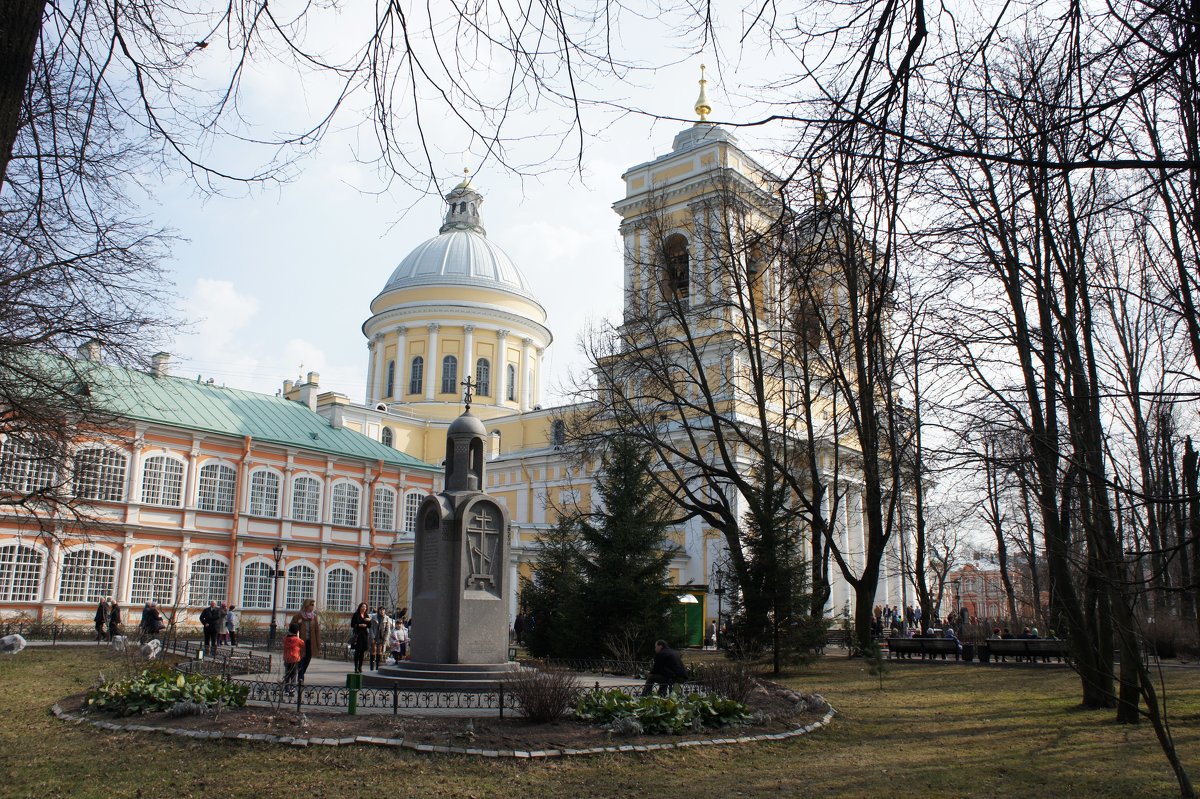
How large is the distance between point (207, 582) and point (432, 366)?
84.2 ft

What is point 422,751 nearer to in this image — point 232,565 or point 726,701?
point 726,701

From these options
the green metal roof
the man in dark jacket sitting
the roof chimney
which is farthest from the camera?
the green metal roof

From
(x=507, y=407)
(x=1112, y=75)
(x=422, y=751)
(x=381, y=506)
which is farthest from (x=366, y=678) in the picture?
(x=507, y=407)

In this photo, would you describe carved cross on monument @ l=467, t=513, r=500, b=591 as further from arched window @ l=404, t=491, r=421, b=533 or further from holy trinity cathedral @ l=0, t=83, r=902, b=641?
arched window @ l=404, t=491, r=421, b=533

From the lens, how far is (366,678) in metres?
14.2

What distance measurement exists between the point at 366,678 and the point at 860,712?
7.55 m

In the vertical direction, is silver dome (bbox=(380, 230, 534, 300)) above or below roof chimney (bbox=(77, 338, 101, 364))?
above

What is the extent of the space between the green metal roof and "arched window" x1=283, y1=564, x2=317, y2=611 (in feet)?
18.5

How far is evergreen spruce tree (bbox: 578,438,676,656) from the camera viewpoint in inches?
819

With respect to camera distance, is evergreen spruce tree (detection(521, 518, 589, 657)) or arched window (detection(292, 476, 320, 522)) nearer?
evergreen spruce tree (detection(521, 518, 589, 657))

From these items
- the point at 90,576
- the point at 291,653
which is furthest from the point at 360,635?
the point at 90,576

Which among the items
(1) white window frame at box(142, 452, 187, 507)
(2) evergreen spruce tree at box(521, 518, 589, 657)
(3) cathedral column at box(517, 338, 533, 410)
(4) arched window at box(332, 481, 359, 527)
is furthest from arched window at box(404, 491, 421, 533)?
(2) evergreen spruce tree at box(521, 518, 589, 657)

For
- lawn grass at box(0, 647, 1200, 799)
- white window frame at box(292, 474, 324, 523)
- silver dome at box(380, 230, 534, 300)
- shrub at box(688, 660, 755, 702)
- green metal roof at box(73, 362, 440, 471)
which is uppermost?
silver dome at box(380, 230, 534, 300)

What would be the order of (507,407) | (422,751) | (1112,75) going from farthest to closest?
(507,407)
(422,751)
(1112,75)
